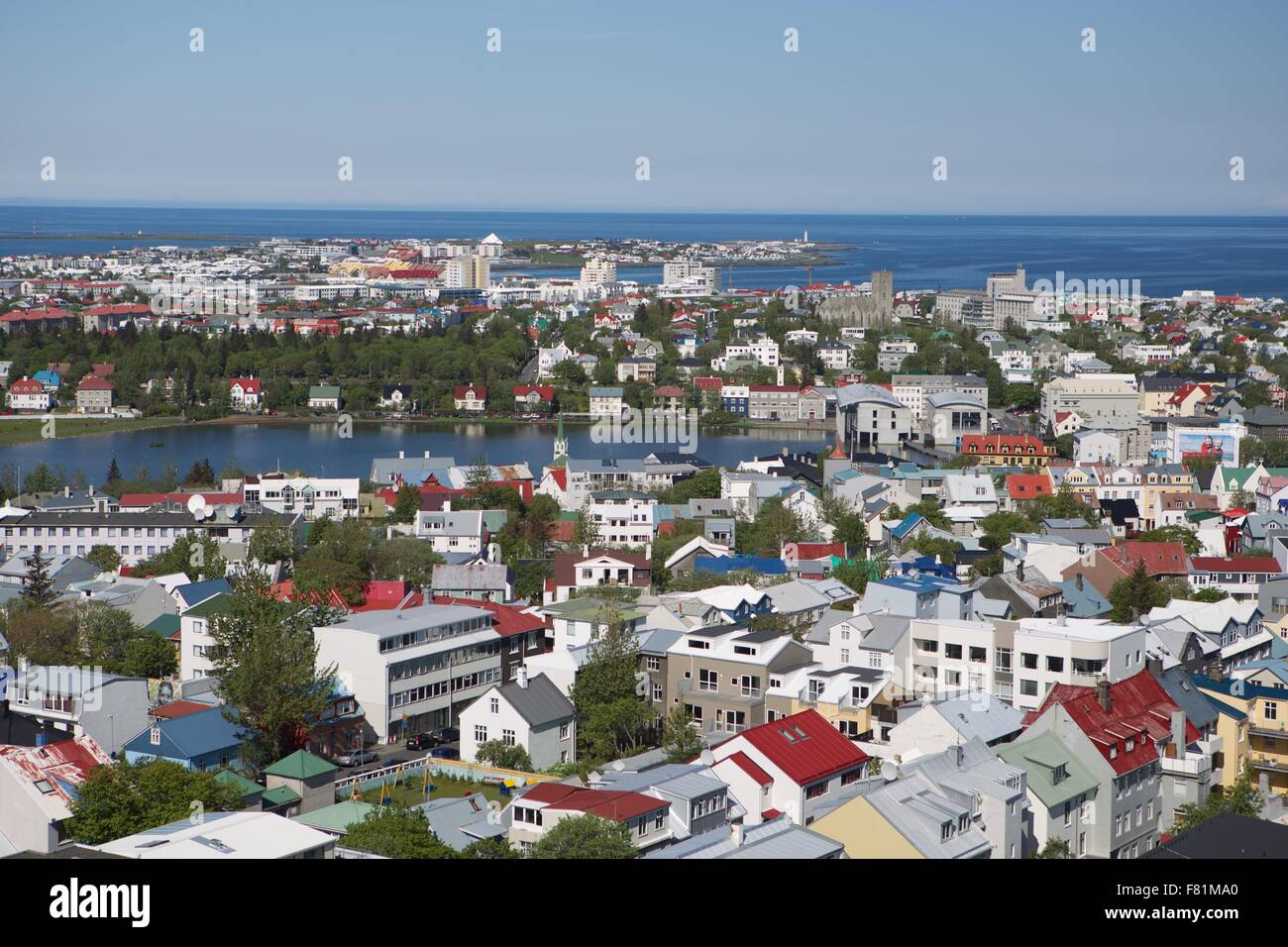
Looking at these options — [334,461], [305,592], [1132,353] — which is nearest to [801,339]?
[1132,353]

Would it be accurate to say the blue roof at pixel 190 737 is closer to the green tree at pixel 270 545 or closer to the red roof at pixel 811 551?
the green tree at pixel 270 545

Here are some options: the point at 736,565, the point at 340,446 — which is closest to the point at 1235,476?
the point at 736,565

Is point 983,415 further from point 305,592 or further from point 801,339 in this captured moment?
point 305,592

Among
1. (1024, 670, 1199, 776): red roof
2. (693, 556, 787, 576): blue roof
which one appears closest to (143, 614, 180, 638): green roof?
(693, 556, 787, 576): blue roof

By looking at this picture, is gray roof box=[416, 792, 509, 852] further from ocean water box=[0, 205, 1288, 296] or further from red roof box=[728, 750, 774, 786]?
ocean water box=[0, 205, 1288, 296]

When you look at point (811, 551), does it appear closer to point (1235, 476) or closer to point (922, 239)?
point (1235, 476)

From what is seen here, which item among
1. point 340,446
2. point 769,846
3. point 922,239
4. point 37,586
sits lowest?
point 340,446

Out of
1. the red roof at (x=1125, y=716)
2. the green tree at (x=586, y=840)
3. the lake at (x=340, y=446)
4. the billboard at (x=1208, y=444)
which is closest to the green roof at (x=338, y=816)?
the green tree at (x=586, y=840)
